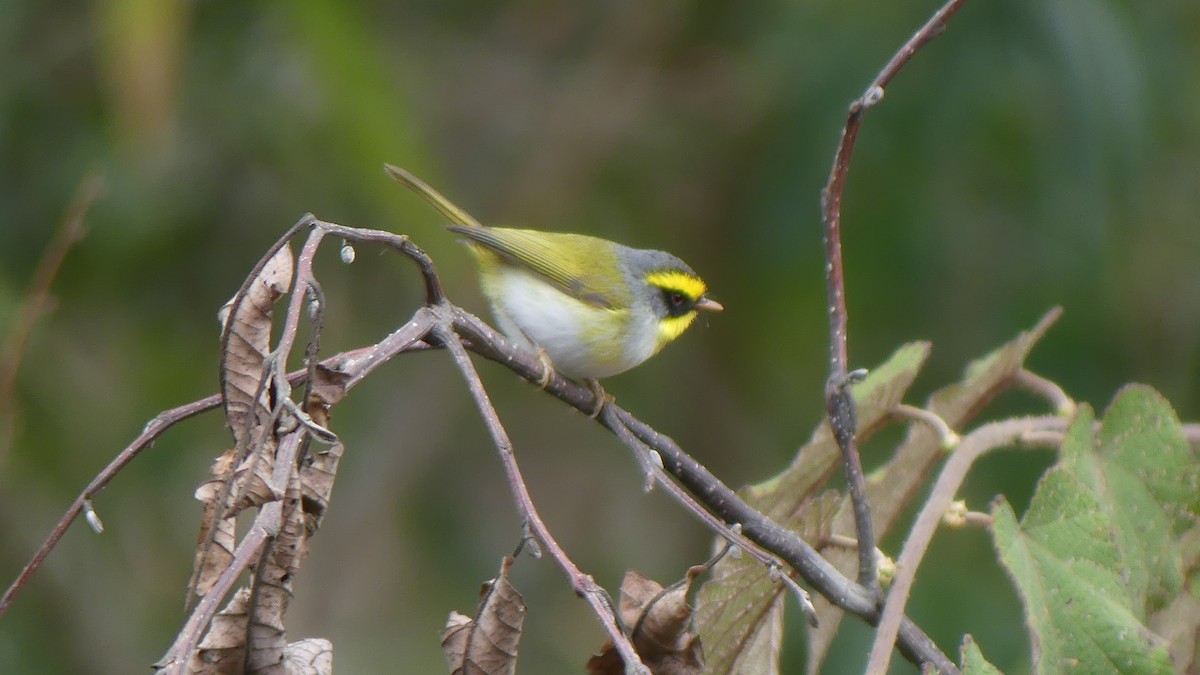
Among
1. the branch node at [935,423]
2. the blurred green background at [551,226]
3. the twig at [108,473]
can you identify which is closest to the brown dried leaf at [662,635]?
the twig at [108,473]

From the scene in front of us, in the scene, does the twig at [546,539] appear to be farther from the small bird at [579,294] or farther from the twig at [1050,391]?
the small bird at [579,294]

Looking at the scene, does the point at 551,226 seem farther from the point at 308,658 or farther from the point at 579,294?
the point at 308,658

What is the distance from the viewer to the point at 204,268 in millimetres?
5332

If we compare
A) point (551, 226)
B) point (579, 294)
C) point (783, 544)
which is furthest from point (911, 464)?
point (551, 226)

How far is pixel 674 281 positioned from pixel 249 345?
6.54 ft

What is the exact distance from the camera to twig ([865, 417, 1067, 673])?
5.09 feet

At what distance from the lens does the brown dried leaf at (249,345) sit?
4.18 feet

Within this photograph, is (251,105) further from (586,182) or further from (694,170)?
(694,170)

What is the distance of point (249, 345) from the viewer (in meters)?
1.33

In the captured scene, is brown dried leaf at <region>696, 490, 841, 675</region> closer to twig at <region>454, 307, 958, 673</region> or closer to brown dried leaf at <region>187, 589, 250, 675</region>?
twig at <region>454, 307, 958, 673</region>

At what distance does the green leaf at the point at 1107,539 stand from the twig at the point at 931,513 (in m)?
0.08

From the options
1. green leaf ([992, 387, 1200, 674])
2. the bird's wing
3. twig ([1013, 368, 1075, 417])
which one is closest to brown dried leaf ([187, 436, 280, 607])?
green leaf ([992, 387, 1200, 674])

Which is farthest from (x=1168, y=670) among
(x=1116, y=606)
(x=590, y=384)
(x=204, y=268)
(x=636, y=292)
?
(x=204, y=268)

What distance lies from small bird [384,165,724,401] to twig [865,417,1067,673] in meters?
1.02
